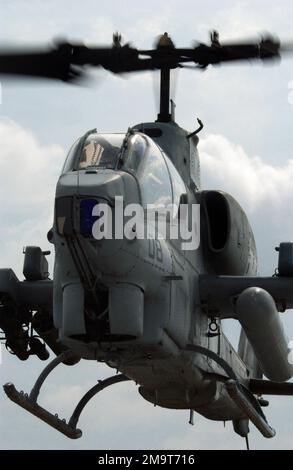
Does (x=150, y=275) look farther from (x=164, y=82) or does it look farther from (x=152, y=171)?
(x=164, y=82)

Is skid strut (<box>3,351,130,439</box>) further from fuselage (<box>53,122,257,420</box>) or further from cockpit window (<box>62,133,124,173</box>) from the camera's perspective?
cockpit window (<box>62,133,124,173</box>)

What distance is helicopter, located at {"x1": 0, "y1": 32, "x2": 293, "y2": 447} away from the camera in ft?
43.5

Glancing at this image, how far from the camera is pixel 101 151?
13.9 meters

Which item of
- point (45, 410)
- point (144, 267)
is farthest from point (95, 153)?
point (45, 410)

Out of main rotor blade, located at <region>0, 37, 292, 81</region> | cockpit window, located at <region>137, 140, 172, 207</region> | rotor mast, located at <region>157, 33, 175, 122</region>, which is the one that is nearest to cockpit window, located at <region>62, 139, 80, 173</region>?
cockpit window, located at <region>137, 140, 172, 207</region>

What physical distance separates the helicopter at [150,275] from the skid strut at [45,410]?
0.07ft

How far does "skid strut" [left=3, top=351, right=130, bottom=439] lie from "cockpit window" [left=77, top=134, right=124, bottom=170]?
3.18m

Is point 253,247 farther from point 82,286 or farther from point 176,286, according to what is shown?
point 82,286

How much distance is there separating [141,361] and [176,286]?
109 cm

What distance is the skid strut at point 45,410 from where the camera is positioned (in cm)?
1541

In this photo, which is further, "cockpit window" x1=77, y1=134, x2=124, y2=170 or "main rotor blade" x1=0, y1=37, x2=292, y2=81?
"main rotor blade" x1=0, y1=37, x2=292, y2=81

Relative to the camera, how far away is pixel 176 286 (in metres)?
14.5

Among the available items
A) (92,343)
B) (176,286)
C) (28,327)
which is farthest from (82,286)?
(28,327)

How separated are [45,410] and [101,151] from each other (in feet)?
13.6
